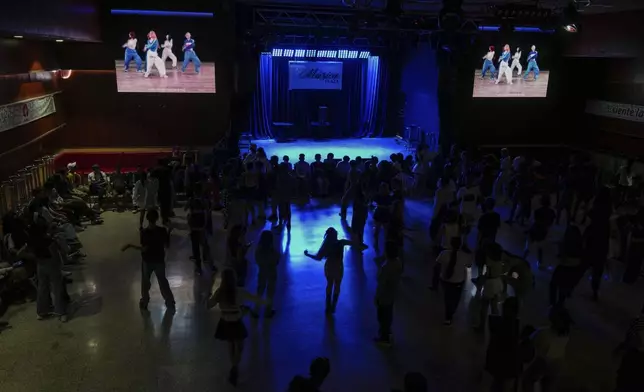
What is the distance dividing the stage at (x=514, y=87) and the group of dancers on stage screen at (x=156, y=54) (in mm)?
8094

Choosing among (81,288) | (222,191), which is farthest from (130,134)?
(81,288)

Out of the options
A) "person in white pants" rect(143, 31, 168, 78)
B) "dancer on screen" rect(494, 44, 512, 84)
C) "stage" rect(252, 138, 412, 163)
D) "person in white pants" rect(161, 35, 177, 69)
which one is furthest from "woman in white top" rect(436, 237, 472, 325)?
"dancer on screen" rect(494, 44, 512, 84)

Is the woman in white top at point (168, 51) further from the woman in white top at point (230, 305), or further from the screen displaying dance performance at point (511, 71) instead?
the woman in white top at point (230, 305)

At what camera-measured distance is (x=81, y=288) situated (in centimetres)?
734

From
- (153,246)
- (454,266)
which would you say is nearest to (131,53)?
(153,246)

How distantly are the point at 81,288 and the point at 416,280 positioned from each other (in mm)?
4918

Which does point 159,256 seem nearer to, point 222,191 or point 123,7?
point 222,191

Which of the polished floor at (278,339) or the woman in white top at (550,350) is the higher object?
the woman in white top at (550,350)

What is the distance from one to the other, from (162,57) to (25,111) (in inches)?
158

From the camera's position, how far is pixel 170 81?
13.3 metres

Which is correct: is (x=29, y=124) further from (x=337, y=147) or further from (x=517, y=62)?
(x=517, y=62)

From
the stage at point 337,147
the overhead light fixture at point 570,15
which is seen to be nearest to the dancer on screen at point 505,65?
the stage at point 337,147

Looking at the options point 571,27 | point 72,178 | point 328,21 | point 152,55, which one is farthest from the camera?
point 328,21

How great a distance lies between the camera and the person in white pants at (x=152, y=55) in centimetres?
1286
